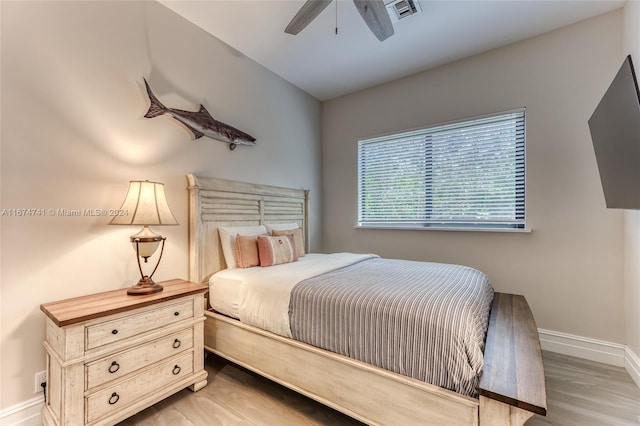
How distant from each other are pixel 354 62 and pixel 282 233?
2.08 meters

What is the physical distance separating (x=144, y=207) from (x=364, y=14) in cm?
191

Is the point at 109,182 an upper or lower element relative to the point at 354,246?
upper

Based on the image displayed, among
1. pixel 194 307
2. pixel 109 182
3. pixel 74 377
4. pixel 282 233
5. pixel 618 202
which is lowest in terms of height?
pixel 74 377

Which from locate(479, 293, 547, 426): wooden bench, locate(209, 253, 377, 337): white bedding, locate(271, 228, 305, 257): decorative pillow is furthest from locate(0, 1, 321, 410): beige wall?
locate(479, 293, 547, 426): wooden bench

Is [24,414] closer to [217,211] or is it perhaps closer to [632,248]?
[217,211]

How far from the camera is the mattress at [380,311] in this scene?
1.33 meters

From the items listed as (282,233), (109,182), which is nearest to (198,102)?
(109,182)

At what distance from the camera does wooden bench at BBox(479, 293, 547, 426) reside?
1083mm

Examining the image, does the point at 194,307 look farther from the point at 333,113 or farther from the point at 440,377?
the point at 333,113

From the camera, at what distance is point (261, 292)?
201cm

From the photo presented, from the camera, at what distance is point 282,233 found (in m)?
2.96

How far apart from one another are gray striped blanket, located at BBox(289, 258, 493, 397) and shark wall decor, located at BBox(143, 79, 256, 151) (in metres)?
1.66

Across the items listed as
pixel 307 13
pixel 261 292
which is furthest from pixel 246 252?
pixel 307 13

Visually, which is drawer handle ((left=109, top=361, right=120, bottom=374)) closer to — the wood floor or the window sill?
the wood floor
